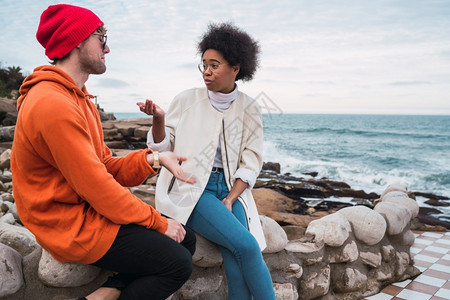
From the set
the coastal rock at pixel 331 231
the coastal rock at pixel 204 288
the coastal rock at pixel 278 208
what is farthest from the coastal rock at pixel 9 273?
the coastal rock at pixel 278 208

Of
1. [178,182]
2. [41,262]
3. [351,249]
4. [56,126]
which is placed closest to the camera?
[56,126]

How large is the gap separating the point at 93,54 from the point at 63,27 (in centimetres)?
17

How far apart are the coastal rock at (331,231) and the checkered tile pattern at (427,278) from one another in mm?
632

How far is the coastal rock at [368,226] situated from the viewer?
3.35 metres

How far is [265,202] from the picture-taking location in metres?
5.87

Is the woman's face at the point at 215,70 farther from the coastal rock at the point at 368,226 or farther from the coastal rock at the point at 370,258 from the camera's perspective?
the coastal rock at the point at 370,258

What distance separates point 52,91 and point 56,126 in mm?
168

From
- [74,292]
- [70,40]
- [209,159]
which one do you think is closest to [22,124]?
[70,40]

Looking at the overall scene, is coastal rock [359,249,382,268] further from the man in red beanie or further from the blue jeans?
the man in red beanie

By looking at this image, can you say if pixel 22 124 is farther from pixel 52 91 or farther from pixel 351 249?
pixel 351 249

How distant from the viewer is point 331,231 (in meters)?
3.11

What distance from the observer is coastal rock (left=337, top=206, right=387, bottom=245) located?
3347 millimetres

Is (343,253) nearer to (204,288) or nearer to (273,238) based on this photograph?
(273,238)

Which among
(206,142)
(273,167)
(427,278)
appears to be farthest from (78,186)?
(273,167)
